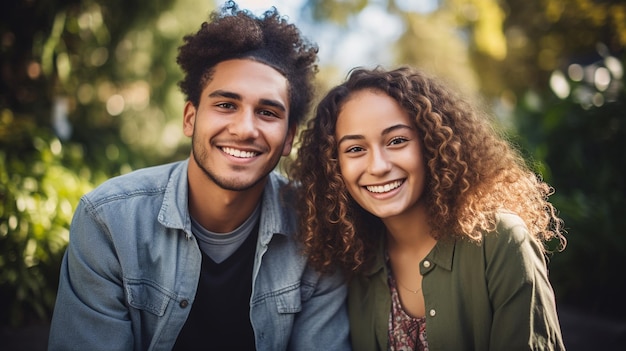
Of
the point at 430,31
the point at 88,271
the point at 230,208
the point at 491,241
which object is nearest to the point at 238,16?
the point at 230,208

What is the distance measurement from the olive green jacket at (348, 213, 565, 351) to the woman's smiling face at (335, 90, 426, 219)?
1.18ft

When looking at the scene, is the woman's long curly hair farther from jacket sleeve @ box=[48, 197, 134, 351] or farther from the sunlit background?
jacket sleeve @ box=[48, 197, 134, 351]

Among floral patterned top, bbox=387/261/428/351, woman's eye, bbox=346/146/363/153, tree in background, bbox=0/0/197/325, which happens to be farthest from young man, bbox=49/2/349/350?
tree in background, bbox=0/0/197/325

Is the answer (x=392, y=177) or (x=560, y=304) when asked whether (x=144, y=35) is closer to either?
(x=392, y=177)

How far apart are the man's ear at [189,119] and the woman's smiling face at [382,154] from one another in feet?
3.07

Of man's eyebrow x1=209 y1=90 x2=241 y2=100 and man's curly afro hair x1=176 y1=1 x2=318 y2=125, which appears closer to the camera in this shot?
man's eyebrow x1=209 y1=90 x2=241 y2=100

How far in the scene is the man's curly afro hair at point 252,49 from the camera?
2.62 m

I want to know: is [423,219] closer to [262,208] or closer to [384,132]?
[384,132]

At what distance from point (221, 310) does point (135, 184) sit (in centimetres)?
85

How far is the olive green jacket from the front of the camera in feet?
6.79

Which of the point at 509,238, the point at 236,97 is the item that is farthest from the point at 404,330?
the point at 236,97

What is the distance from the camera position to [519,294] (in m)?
2.07

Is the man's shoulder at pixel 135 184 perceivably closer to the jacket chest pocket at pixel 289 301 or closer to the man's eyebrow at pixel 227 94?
the man's eyebrow at pixel 227 94

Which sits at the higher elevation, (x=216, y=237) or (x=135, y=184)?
(x=135, y=184)
